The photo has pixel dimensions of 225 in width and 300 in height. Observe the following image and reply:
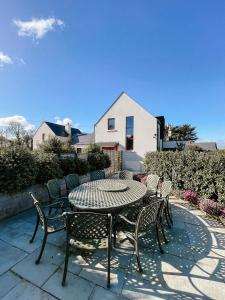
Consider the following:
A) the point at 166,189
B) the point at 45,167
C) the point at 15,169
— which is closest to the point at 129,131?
the point at 45,167

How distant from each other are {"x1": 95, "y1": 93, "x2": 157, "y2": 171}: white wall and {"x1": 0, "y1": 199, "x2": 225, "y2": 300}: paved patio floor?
42.6 feet

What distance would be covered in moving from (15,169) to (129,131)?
1385cm

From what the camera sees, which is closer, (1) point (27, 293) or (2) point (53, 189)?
(1) point (27, 293)

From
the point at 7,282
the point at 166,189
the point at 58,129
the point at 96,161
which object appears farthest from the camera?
the point at 58,129

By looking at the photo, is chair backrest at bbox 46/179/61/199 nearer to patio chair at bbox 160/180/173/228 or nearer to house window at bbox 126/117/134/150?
patio chair at bbox 160/180/173/228

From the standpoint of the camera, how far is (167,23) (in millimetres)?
6781

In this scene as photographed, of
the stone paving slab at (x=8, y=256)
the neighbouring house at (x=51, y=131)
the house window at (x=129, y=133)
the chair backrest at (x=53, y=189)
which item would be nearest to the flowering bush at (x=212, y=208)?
the chair backrest at (x=53, y=189)

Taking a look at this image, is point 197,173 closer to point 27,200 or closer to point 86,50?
point 27,200

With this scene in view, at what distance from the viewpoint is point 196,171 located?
229 inches

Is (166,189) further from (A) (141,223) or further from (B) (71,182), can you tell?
(B) (71,182)

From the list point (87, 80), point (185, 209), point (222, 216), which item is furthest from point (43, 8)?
point (222, 216)

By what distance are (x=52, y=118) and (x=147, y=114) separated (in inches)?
783

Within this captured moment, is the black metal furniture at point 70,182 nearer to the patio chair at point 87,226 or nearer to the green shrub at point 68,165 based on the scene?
the green shrub at point 68,165

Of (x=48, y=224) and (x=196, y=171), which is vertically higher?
(x=196, y=171)
